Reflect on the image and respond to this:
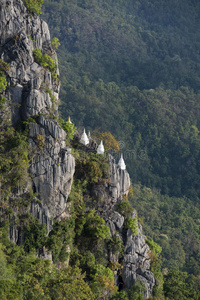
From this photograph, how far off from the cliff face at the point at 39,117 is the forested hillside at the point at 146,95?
2898 centimetres

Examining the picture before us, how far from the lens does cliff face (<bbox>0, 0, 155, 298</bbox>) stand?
33281mm

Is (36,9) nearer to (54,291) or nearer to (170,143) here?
(54,291)

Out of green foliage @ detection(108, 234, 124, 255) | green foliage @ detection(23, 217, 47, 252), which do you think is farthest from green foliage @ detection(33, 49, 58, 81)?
green foliage @ detection(108, 234, 124, 255)

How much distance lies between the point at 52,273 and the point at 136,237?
9.74 metres

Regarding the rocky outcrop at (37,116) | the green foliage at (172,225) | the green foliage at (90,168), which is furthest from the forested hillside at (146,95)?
the rocky outcrop at (37,116)

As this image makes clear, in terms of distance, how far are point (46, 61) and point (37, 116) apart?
4775mm

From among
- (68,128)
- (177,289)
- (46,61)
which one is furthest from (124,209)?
(46,61)

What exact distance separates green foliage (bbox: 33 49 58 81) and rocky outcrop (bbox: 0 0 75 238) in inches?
14.0

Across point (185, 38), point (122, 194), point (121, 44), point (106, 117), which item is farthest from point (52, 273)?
point (185, 38)

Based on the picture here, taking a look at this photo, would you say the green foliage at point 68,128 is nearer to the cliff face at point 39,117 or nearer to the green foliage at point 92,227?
A: the cliff face at point 39,117

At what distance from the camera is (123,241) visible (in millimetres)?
37812

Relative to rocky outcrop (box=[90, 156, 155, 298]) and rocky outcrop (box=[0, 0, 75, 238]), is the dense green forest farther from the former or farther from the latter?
rocky outcrop (box=[90, 156, 155, 298])

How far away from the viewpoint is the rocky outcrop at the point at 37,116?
33.3 meters

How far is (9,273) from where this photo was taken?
28.8m
